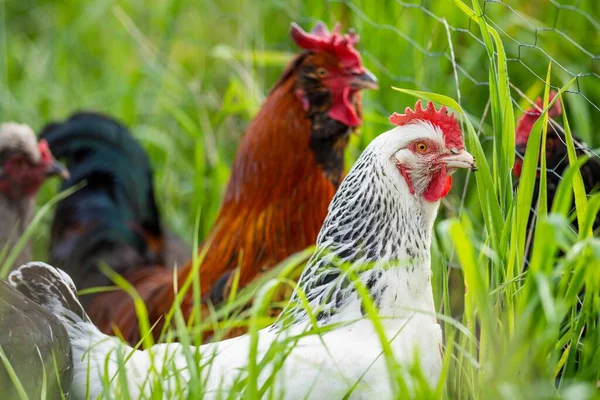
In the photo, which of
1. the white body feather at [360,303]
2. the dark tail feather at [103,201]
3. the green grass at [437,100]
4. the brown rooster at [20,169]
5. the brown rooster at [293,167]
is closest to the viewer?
the green grass at [437,100]

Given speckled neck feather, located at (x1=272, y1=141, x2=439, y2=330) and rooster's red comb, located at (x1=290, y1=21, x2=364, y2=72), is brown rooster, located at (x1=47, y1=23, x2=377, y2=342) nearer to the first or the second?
rooster's red comb, located at (x1=290, y1=21, x2=364, y2=72)

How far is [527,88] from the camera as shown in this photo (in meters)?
3.93

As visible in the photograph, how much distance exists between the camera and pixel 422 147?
6.77 feet

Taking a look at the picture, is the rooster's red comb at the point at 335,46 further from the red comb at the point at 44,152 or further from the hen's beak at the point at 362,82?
the red comb at the point at 44,152

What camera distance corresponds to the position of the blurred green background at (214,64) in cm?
358

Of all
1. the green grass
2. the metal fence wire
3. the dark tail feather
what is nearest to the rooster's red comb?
the green grass

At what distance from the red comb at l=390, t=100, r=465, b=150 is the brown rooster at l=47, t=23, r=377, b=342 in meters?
0.80

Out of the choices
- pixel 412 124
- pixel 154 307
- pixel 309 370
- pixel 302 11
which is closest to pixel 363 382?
pixel 309 370

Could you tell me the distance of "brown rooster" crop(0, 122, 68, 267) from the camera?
3508mm

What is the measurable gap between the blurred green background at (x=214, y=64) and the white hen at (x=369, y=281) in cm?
85

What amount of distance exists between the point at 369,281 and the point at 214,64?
299 cm

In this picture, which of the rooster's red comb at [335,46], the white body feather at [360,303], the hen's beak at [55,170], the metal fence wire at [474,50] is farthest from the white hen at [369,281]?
the hen's beak at [55,170]

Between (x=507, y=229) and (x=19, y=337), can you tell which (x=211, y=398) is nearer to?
(x=19, y=337)

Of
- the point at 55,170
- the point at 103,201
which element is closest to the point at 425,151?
the point at 103,201
